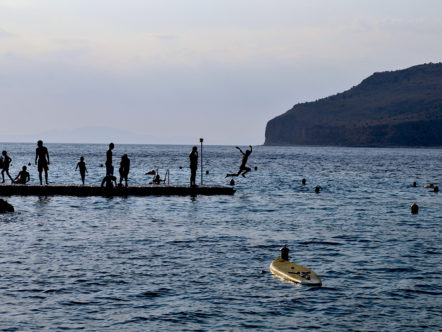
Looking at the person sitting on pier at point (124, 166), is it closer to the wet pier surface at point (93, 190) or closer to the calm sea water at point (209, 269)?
the wet pier surface at point (93, 190)

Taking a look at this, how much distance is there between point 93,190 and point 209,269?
825 inches

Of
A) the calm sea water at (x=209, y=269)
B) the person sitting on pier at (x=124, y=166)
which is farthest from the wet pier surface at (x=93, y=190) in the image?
the calm sea water at (x=209, y=269)

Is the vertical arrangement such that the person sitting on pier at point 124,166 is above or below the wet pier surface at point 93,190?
above

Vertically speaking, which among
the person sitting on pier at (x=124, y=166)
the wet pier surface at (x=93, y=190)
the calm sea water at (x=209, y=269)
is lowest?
the calm sea water at (x=209, y=269)

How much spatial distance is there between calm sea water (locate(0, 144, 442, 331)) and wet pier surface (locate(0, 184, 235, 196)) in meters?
3.33

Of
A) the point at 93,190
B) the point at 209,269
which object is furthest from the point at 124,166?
the point at 209,269

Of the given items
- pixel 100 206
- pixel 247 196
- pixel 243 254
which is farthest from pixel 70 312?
pixel 247 196

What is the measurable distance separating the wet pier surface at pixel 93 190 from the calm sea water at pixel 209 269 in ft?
10.9

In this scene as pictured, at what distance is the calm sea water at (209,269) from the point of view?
14.0m

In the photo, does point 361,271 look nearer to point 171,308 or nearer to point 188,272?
point 188,272

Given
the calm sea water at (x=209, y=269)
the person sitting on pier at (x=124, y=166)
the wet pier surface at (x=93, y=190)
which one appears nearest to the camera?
the calm sea water at (x=209, y=269)

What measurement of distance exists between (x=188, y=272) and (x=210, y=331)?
5.06 meters

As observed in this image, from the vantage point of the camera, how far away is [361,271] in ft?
61.8

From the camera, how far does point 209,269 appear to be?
61.0ft
